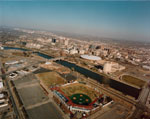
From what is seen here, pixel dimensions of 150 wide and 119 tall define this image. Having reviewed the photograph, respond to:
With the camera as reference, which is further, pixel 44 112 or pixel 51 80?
pixel 51 80

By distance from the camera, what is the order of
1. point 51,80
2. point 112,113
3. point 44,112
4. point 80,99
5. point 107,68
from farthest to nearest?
point 107,68
point 51,80
point 80,99
point 112,113
point 44,112

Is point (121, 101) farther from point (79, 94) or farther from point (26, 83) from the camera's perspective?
point (26, 83)

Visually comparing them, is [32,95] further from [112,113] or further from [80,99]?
[112,113]

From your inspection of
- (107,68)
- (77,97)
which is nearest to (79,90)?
(77,97)

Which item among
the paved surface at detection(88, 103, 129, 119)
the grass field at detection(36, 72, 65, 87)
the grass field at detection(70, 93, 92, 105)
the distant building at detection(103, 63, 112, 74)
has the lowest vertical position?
the paved surface at detection(88, 103, 129, 119)

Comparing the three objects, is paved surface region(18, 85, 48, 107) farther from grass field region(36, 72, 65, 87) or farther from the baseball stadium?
grass field region(36, 72, 65, 87)

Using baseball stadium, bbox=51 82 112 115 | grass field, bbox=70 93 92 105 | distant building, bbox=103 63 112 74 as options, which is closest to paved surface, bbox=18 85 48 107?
baseball stadium, bbox=51 82 112 115

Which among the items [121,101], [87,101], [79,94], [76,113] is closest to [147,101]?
[121,101]

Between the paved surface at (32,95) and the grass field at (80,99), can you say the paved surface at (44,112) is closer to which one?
the paved surface at (32,95)

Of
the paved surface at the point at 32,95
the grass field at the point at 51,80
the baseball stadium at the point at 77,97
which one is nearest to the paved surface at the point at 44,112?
the baseball stadium at the point at 77,97
